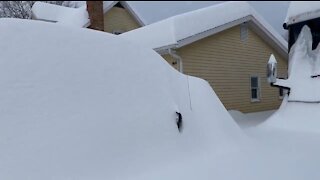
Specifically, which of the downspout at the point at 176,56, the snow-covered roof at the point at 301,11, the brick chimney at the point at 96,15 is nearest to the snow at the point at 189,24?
the downspout at the point at 176,56

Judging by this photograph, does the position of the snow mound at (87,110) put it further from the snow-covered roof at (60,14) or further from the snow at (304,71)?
the snow-covered roof at (60,14)

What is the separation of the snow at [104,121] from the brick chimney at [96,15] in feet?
37.6

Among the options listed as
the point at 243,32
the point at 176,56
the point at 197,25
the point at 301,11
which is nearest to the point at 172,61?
the point at 176,56

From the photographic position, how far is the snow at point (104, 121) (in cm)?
443

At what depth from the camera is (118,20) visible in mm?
20703

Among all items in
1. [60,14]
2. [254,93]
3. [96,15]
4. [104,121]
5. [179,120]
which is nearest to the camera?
[104,121]

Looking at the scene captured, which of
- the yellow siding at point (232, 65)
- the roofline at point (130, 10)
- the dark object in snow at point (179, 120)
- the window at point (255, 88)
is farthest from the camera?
the roofline at point (130, 10)

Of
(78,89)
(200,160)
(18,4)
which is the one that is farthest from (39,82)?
(18,4)

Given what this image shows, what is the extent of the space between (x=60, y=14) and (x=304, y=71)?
1571 centimetres

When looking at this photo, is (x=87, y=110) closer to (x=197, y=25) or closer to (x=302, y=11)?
(x=197, y=25)

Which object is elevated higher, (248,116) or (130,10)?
(130,10)

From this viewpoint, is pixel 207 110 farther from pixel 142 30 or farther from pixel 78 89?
pixel 142 30

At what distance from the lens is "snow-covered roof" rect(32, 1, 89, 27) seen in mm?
19016

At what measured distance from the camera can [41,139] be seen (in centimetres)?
443
